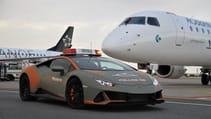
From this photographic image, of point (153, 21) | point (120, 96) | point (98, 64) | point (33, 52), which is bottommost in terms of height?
point (120, 96)

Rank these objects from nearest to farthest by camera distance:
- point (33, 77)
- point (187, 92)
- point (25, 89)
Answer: point (33, 77)
point (25, 89)
point (187, 92)

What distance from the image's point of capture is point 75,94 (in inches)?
334

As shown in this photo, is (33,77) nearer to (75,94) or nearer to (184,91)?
(75,94)

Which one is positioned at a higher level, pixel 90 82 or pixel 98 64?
pixel 98 64

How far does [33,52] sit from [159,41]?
93.7 ft

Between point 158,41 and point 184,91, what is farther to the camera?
point 158,41

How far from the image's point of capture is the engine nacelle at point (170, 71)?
67.6ft

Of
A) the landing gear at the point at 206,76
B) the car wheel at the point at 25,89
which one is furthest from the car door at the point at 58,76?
the landing gear at the point at 206,76

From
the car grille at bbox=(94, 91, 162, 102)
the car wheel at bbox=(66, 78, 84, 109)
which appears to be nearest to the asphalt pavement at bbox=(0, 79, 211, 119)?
the car wheel at bbox=(66, 78, 84, 109)

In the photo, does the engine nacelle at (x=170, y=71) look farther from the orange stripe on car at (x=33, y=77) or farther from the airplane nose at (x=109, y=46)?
the orange stripe on car at (x=33, y=77)

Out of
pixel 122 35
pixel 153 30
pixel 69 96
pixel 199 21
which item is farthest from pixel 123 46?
pixel 69 96

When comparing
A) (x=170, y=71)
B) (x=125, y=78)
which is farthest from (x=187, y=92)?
(x=125, y=78)

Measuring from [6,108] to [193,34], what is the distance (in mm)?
11967

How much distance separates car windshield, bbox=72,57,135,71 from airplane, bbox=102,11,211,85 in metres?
6.84
